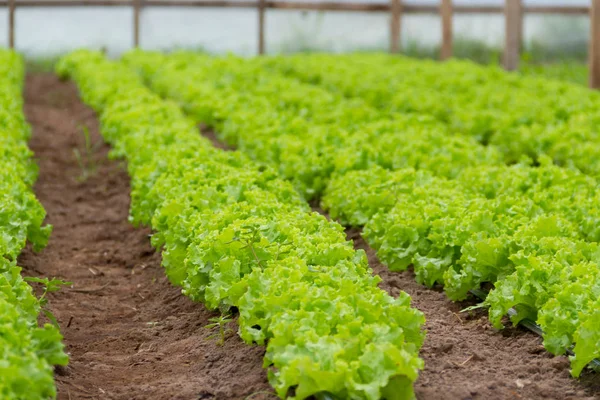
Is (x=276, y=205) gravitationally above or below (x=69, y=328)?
above

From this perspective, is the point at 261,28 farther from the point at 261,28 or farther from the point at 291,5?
the point at 291,5

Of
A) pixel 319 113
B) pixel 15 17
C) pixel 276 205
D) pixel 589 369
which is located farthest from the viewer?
pixel 15 17

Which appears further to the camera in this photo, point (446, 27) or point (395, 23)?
point (395, 23)

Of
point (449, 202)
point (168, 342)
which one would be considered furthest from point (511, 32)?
point (168, 342)

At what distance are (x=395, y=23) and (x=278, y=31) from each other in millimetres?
3483

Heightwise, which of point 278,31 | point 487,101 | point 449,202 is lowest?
point 449,202

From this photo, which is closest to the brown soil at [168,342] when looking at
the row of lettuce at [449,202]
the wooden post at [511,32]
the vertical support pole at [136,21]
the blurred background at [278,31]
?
the row of lettuce at [449,202]

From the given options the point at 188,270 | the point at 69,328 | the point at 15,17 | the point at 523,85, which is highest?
the point at 15,17

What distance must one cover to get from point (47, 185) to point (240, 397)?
7.60 m

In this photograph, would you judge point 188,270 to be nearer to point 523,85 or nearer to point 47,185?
point 47,185

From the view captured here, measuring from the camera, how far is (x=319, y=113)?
14242 mm

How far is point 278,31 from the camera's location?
29.3 m

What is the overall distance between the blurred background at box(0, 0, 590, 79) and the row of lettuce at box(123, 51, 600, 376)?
1427 cm

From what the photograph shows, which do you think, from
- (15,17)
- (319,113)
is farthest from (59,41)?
(319,113)
